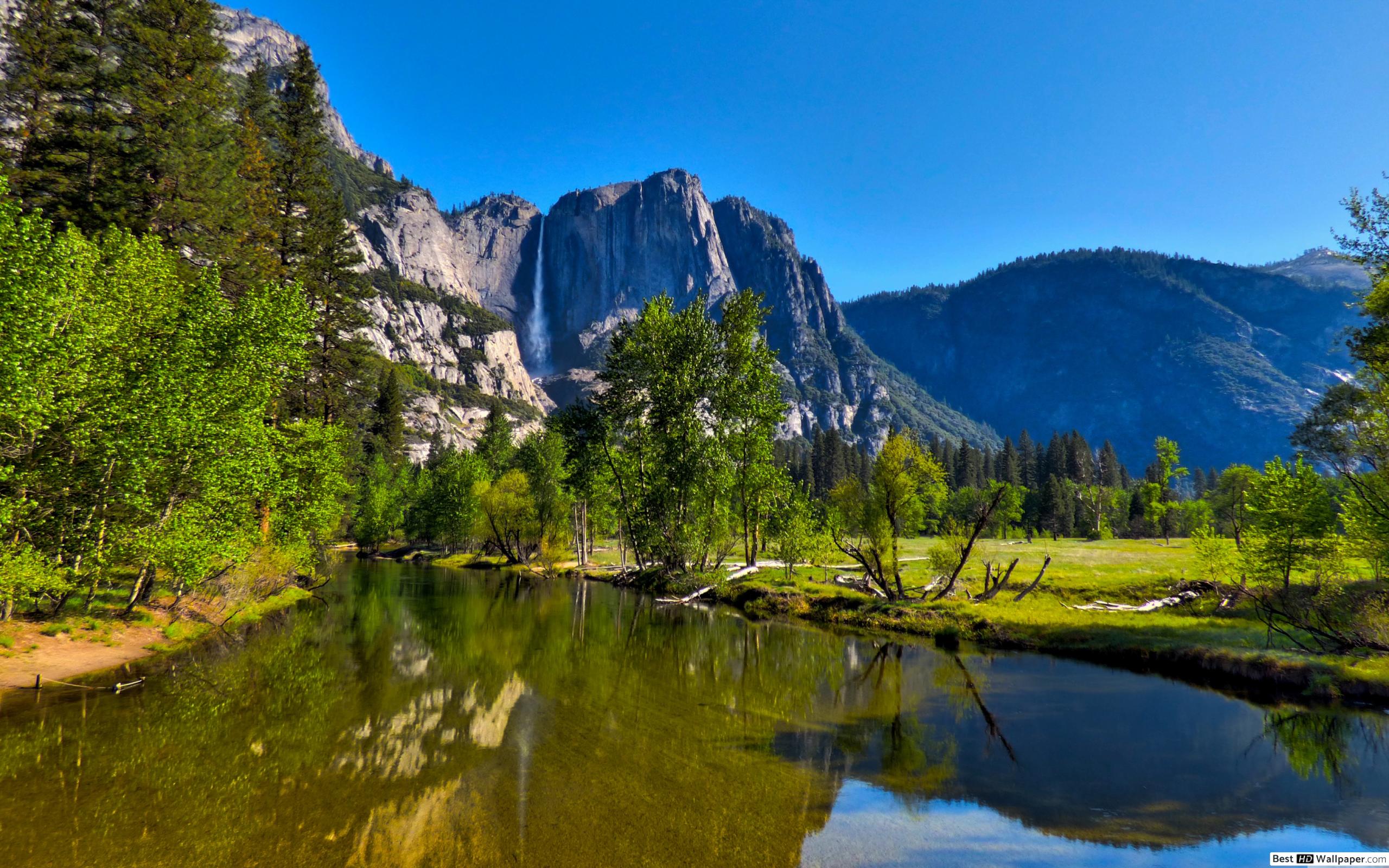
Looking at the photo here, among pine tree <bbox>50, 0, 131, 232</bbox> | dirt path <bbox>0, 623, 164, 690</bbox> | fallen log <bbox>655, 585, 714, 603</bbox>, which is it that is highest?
pine tree <bbox>50, 0, 131, 232</bbox>

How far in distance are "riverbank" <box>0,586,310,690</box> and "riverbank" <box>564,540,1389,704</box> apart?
24.2 metres

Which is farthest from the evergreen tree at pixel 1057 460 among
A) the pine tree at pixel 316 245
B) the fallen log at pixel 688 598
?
the pine tree at pixel 316 245

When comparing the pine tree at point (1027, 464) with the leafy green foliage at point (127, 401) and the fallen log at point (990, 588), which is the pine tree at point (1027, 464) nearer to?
the fallen log at point (990, 588)

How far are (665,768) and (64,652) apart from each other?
65.8ft

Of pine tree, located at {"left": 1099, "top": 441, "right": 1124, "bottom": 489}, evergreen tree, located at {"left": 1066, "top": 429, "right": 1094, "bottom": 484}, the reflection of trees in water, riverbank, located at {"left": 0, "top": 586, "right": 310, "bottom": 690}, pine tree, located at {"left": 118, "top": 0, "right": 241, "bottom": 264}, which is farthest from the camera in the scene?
pine tree, located at {"left": 1099, "top": 441, "right": 1124, "bottom": 489}

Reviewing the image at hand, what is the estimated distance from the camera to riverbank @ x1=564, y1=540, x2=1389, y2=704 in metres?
19.0

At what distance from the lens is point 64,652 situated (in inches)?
712

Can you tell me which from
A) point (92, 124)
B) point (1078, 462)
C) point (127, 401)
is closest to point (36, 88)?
point (92, 124)

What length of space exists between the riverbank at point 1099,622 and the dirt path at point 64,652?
2582 centimetres

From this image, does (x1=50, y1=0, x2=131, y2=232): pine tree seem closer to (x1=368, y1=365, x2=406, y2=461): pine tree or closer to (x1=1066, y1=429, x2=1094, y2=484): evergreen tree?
(x1=368, y1=365, x2=406, y2=461): pine tree

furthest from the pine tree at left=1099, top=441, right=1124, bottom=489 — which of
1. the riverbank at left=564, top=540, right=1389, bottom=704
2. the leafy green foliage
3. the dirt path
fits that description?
the dirt path

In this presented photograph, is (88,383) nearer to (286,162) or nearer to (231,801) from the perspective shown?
(231,801)

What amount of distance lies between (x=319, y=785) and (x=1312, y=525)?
1549 inches

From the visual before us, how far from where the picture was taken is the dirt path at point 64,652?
16.1 metres
